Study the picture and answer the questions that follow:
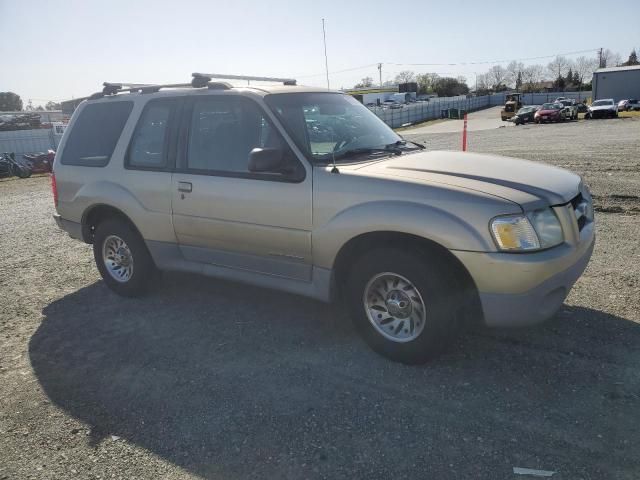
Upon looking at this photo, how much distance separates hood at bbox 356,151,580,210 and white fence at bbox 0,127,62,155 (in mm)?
22901

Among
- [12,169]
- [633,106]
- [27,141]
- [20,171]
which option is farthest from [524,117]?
[12,169]

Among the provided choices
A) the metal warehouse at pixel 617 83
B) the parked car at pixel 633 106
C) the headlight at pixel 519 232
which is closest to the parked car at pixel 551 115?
the parked car at pixel 633 106

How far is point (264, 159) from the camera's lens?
12.3 ft

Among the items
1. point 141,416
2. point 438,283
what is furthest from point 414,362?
point 141,416

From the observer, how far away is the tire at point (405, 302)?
135 inches

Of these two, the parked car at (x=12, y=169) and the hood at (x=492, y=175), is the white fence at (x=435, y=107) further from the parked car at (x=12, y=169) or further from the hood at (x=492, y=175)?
the hood at (x=492, y=175)

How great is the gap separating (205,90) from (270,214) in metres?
1.40

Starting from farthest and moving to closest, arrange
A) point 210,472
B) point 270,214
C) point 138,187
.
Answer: point 138,187
point 270,214
point 210,472

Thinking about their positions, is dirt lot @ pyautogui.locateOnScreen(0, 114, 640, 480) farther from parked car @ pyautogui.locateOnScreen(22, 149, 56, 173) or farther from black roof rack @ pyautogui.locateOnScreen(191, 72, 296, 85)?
parked car @ pyautogui.locateOnScreen(22, 149, 56, 173)

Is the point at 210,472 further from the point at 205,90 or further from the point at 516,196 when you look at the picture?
the point at 205,90

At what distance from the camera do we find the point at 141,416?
10.9 feet

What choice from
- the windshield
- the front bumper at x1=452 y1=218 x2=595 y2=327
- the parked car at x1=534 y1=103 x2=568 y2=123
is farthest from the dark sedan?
the front bumper at x1=452 y1=218 x2=595 y2=327

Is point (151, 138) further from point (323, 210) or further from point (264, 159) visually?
point (323, 210)

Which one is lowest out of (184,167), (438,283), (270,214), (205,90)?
(438,283)
